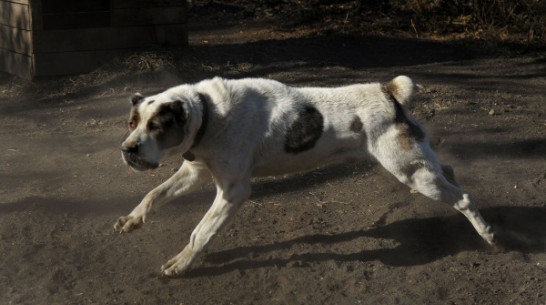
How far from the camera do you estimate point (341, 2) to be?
13695 mm

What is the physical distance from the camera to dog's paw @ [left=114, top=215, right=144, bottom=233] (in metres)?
5.39

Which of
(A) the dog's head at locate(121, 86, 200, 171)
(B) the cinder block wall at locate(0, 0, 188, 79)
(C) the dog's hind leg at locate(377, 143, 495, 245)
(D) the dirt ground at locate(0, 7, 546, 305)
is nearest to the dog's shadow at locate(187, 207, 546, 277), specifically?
(D) the dirt ground at locate(0, 7, 546, 305)

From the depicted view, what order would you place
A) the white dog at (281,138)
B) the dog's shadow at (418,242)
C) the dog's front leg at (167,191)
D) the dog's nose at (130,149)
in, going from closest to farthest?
the dog's nose at (130,149)
the white dog at (281,138)
the dog's front leg at (167,191)
the dog's shadow at (418,242)

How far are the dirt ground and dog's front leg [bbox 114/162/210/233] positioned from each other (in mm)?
275

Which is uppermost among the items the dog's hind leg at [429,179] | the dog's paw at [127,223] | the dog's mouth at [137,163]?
the dog's mouth at [137,163]

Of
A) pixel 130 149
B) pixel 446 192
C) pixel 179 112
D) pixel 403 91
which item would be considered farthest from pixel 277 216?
pixel 130 149

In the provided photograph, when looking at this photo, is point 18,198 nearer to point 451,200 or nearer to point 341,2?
point 451,200

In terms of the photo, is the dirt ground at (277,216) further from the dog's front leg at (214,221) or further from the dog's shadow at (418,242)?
the dog's front leg at (214,221)

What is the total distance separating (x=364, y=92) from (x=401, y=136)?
15.3 inches

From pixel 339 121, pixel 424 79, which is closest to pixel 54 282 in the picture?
pixel 339 121

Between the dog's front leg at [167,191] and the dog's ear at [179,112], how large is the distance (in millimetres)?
630

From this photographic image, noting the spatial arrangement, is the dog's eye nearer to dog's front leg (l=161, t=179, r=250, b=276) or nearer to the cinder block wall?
dog's front leg (l=161, t=179, r=250, b=276)

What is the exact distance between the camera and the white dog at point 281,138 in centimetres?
514

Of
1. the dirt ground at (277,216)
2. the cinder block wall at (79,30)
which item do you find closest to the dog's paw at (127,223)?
the dirt ground at (277,216)
